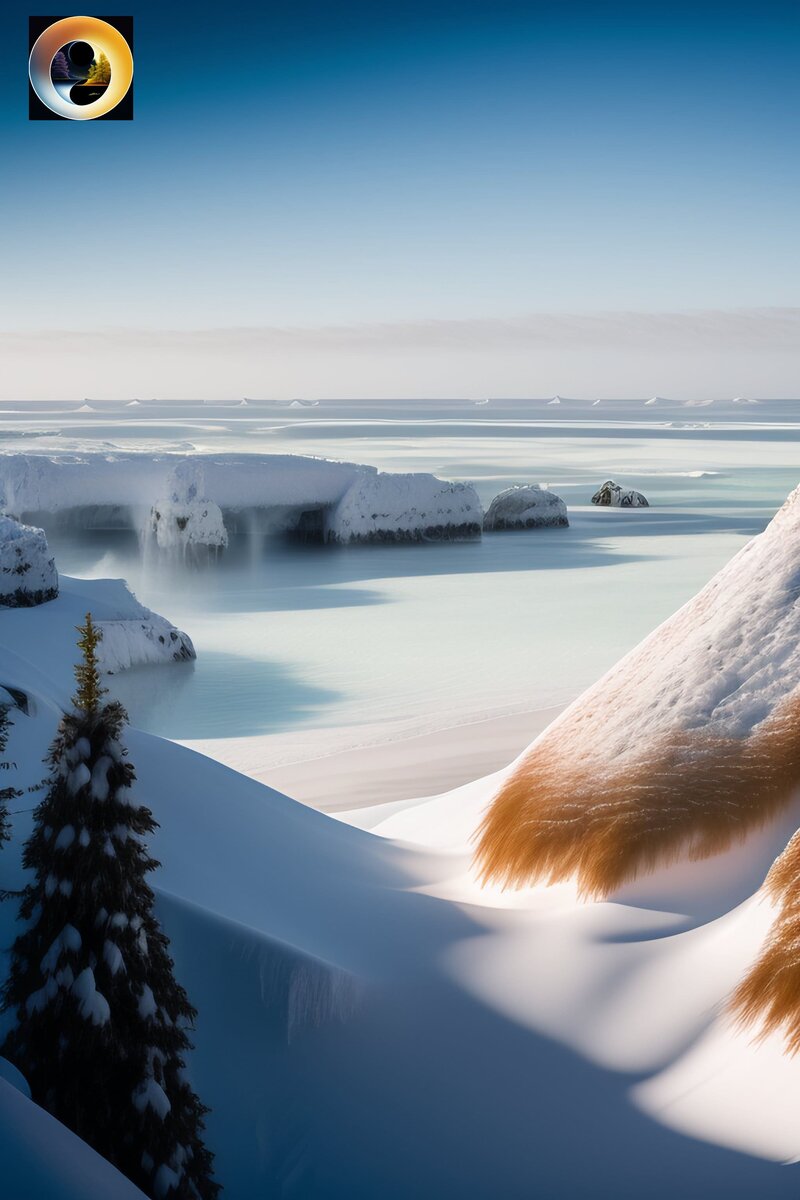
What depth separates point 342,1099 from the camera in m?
3.65

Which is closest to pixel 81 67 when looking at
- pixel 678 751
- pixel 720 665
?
pixel 720 665

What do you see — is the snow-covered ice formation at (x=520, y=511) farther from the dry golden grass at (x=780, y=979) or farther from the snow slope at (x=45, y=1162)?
the snow slope at (x=45, y=1162)

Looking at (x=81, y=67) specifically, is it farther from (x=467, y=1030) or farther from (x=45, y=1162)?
(x=45, y=1162)

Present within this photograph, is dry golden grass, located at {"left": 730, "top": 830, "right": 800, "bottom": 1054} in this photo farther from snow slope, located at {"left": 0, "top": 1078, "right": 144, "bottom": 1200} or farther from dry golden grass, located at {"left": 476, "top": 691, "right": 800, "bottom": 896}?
snow slope, located at {"left": 0, "top": 1078, "right": 144, "bottom": 1200}

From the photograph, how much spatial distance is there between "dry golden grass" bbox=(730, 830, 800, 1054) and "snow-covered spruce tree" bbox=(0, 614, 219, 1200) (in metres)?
1.72

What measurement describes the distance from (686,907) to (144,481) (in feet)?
77.0

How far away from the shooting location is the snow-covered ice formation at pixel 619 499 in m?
35.3

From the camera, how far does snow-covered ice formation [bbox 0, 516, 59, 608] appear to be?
1202cm

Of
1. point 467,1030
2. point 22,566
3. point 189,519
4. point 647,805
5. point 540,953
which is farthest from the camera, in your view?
point 189,519

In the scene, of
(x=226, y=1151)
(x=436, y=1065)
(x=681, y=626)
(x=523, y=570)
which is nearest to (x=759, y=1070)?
(x=436, y=1065)

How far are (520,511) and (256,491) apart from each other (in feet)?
23.0

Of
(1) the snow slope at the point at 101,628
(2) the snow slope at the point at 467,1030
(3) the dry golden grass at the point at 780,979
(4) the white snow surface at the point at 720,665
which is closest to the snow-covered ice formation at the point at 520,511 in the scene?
(1) the snow slope at the point at 101,628

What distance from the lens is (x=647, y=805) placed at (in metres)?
4.39

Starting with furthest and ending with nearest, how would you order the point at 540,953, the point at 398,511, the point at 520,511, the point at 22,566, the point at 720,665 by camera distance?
1. the point at 520,511
2. the point at 398,511
3. the point at 22,566
4. the point at 720,665
5. the point at 540,953
